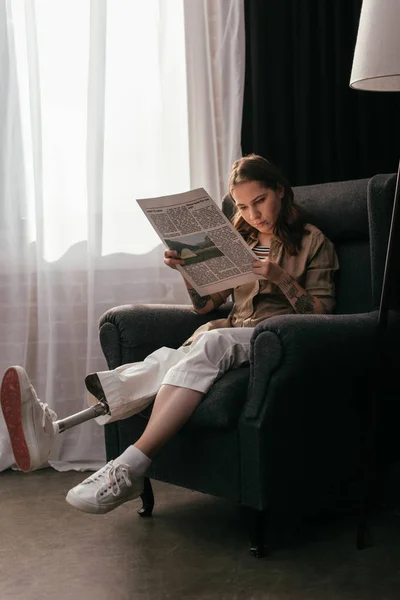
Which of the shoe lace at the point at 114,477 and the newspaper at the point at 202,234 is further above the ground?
the newspaper at the point at 202,234

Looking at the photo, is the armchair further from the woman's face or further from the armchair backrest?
the woman's face

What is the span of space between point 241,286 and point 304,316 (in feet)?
1.69

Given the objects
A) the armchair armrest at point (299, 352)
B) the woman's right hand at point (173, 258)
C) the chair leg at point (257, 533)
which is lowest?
the chair leg at point (257, 533)

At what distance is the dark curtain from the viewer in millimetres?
3365

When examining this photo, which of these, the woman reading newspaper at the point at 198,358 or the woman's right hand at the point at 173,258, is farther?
the woman's right hand at the point at 173,258

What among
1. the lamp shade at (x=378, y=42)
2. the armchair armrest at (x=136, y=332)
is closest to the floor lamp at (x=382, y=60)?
the lamp shade at (x=378, y=42)

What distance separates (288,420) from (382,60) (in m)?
0.95

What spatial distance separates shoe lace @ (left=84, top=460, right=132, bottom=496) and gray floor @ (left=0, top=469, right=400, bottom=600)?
0.67 ft

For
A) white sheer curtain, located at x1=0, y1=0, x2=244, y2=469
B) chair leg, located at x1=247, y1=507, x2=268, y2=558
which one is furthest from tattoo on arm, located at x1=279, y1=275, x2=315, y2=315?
white sheer curtain, located at x1=0, y1=0, x2=244, y2=469

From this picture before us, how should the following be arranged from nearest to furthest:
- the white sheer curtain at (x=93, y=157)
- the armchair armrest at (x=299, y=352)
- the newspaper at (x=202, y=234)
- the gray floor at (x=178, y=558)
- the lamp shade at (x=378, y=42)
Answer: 1. the gray floor at (x=178, y=558)
2. the armchair armrest at (x=299, y=352)
3. the lamp shade at (x=378, y=42)
4. the newspaper at (x=202, y=234)
5. the white sheer curtain at (x=93, y=157)

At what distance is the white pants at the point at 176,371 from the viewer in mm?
2328

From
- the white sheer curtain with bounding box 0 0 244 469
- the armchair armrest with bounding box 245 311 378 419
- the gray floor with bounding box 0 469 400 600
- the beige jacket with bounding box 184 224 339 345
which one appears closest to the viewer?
the gray floor with bounding box 0 469 400 600

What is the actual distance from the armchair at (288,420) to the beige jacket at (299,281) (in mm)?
137

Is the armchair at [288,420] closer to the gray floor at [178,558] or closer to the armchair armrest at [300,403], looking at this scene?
the armchair armrest at [300,403]
